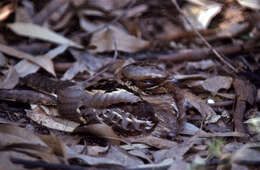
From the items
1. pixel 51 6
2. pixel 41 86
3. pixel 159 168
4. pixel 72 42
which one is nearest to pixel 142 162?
pixel 159 168

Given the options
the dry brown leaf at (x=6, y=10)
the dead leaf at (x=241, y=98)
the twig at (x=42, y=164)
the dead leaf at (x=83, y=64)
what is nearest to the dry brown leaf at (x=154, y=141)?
the dead leaf at (x=241, y=98)

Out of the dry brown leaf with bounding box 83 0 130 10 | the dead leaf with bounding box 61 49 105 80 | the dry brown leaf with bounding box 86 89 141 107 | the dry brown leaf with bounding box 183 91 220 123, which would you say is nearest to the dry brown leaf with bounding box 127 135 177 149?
the dry brown leaf with bounding box 86 89 141 107

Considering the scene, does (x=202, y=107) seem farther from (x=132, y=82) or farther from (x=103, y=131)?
(x=103, y=131)

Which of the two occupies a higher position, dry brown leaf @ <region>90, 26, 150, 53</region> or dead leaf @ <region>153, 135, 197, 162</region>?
dry brown leaf @ <region>90, 26, 150, 53</region>

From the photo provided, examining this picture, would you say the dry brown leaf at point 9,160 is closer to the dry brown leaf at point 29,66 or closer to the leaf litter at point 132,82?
the leaf litter at point 132,82

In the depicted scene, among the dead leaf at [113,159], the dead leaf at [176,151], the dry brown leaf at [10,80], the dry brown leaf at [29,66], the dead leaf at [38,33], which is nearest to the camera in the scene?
the dead leaf at [113,159]

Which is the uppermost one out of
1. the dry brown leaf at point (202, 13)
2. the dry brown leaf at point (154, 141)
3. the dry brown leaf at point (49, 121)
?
the dry brown leaf at point (202, 13)

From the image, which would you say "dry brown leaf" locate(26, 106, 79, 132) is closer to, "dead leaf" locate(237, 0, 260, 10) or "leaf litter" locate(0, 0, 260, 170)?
"leaf litter" locate(0, 0, 260, 170)
